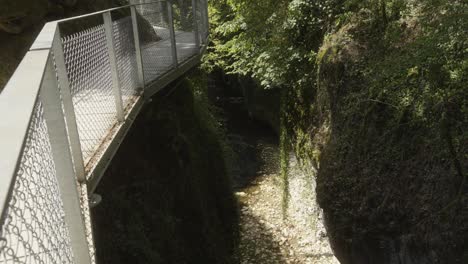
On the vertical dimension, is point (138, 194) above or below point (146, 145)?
below

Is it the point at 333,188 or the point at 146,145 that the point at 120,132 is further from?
the point at 333,188

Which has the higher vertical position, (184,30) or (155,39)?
(184,30)

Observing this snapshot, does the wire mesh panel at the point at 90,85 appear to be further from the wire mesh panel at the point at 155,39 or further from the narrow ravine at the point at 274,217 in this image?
the narrow ravine at the point at 274,217

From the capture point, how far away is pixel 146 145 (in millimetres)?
7297

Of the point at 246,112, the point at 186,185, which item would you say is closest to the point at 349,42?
the point at 186,185

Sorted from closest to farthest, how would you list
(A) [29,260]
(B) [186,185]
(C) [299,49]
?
(A) [29,260]
(B) [186,185]
(C) [299,49]

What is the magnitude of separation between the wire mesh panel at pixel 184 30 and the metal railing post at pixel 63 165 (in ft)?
17.6

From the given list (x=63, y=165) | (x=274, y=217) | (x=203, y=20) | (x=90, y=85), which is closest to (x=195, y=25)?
(x=203, y=20)

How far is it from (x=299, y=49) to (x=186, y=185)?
3.83 meters

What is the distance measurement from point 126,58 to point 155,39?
1471 mm

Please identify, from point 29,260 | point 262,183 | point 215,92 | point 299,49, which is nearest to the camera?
point 29,260

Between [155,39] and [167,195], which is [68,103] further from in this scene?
[167,195]

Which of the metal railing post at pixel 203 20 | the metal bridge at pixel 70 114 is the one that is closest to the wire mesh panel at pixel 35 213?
the metal bridge at pixel 70 114

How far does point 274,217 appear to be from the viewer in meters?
10.8
